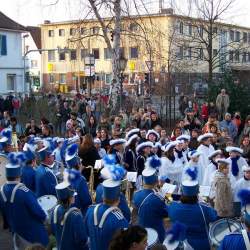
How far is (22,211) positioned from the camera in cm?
704

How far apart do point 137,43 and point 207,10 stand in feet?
13.8

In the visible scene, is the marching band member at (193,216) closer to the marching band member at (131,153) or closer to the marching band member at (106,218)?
the marching band member at (106,218)

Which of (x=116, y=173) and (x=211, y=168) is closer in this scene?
(x=116, y=173)

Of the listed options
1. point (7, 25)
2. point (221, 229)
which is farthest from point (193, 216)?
point (7, 25)

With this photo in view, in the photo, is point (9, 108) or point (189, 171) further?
point (9, 108)

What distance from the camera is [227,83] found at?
923 inches

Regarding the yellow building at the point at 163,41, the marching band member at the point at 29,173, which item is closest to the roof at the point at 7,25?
the yellow building at the point at 163,41

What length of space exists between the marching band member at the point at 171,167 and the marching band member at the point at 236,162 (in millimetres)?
1236

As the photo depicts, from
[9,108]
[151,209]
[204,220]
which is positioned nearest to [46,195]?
[151,209]

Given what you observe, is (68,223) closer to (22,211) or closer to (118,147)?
(22,211)

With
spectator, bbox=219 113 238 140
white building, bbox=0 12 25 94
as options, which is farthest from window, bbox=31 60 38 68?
spectator, bbox=219 113 238 140

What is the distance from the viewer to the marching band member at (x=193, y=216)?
21.0 ft

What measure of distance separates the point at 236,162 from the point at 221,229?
155 inches

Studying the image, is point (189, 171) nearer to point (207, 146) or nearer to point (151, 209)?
point (151, 209)
